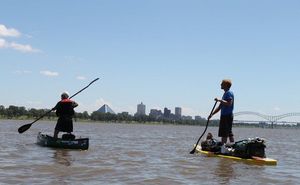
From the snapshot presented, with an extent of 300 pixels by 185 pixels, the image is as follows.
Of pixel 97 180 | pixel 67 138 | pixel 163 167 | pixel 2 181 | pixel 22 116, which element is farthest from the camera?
pixel 22 116

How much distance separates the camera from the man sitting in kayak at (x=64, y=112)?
63.5ft

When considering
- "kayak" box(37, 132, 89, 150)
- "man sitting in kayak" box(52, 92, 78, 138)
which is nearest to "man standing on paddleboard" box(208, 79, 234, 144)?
"kayak" box(37, 132, 89, 150)

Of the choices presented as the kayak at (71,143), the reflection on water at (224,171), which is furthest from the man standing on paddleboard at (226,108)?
the kayak at (71,143)

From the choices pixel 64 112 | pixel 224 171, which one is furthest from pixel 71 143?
pixel 224 171

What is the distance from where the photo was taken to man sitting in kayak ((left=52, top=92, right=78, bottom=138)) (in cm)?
1936

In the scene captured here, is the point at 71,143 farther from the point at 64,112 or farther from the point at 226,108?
the point at 226,108

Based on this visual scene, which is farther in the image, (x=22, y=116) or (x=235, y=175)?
(x=22, y=116)

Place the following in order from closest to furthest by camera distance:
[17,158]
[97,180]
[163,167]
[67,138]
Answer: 1. [97,180]
2. [163,167]
3. [17,158]
4. [67,138]

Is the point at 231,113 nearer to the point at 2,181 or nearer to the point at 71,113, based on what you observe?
the point at 71,113

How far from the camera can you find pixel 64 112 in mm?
19406

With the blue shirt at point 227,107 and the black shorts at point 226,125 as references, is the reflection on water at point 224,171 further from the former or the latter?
the blue shirt at point 227,107

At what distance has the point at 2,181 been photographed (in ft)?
32.1

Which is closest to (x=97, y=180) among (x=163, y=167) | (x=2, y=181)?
(x=2, y=181)

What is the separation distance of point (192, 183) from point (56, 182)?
9.62 feet
